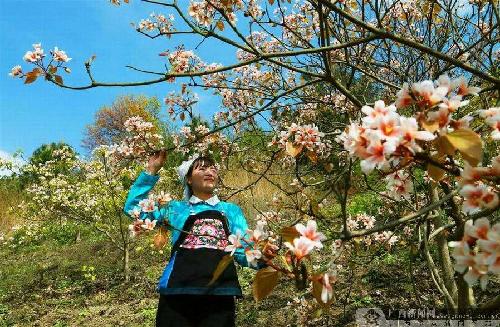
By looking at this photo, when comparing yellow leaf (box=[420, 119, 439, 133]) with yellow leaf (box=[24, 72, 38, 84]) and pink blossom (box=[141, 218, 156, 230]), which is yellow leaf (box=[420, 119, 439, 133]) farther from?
yellow leaf (box=[24, 72, 38, 84])

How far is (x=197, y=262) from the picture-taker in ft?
8.50

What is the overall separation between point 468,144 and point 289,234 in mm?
471

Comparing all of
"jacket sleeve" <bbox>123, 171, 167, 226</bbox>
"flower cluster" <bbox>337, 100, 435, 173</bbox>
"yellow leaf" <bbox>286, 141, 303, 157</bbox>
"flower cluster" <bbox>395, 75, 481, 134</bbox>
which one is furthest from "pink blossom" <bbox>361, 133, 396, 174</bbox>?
"jacket sleeve" <bbox>123, 171, 167, 226</bbox>

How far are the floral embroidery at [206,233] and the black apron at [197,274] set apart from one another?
1.0 inches

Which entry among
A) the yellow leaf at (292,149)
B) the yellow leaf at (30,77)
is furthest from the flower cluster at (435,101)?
the yellow leaf at (30,77)

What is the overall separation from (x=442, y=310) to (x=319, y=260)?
2.46 metres

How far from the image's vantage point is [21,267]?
7.72 m

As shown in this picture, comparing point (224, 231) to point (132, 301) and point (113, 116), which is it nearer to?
point (132, 301)

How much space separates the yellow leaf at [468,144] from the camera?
88 cm

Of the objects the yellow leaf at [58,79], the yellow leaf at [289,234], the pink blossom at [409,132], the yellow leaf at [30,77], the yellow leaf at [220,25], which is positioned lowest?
the yellow leaf at [289,234]

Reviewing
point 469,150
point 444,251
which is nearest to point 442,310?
point 444,251

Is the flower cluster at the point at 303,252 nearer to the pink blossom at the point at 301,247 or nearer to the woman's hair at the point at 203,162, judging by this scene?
the pink blossom at the point at 301,247

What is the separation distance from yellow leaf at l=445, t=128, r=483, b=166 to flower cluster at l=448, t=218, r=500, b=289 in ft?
0.43

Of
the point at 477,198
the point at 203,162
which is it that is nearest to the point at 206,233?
the point at 203,162
